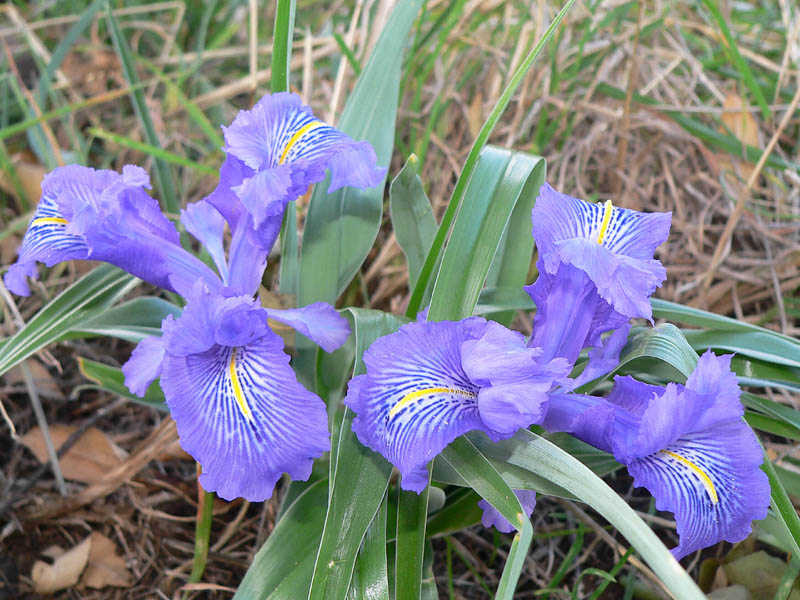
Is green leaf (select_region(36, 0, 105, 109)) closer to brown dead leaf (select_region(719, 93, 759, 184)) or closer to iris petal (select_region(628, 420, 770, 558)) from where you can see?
brown dead leaf (select_region(719, 93, 759, 184))

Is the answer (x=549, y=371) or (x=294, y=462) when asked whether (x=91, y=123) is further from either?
(x=549, y=371)

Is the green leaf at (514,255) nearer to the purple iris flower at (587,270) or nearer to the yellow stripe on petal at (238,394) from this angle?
the purple iris flower at (587,270)

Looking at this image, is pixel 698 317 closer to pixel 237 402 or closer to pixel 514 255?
pixel 514 255

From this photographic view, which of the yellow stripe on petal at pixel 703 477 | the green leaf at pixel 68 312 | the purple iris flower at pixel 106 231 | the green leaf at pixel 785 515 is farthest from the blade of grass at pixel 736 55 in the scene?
the green leaf at pixel 68 312

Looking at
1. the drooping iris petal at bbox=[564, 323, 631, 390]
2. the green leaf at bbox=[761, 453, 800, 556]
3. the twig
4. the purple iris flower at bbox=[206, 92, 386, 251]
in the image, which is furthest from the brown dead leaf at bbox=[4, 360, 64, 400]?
the green leaf at bbox=[761, 453, 800, 556]

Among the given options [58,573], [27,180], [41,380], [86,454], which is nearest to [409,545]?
[58,573]

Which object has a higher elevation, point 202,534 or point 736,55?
point 736,55

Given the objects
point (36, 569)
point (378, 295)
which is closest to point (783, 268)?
point (378, 295)
